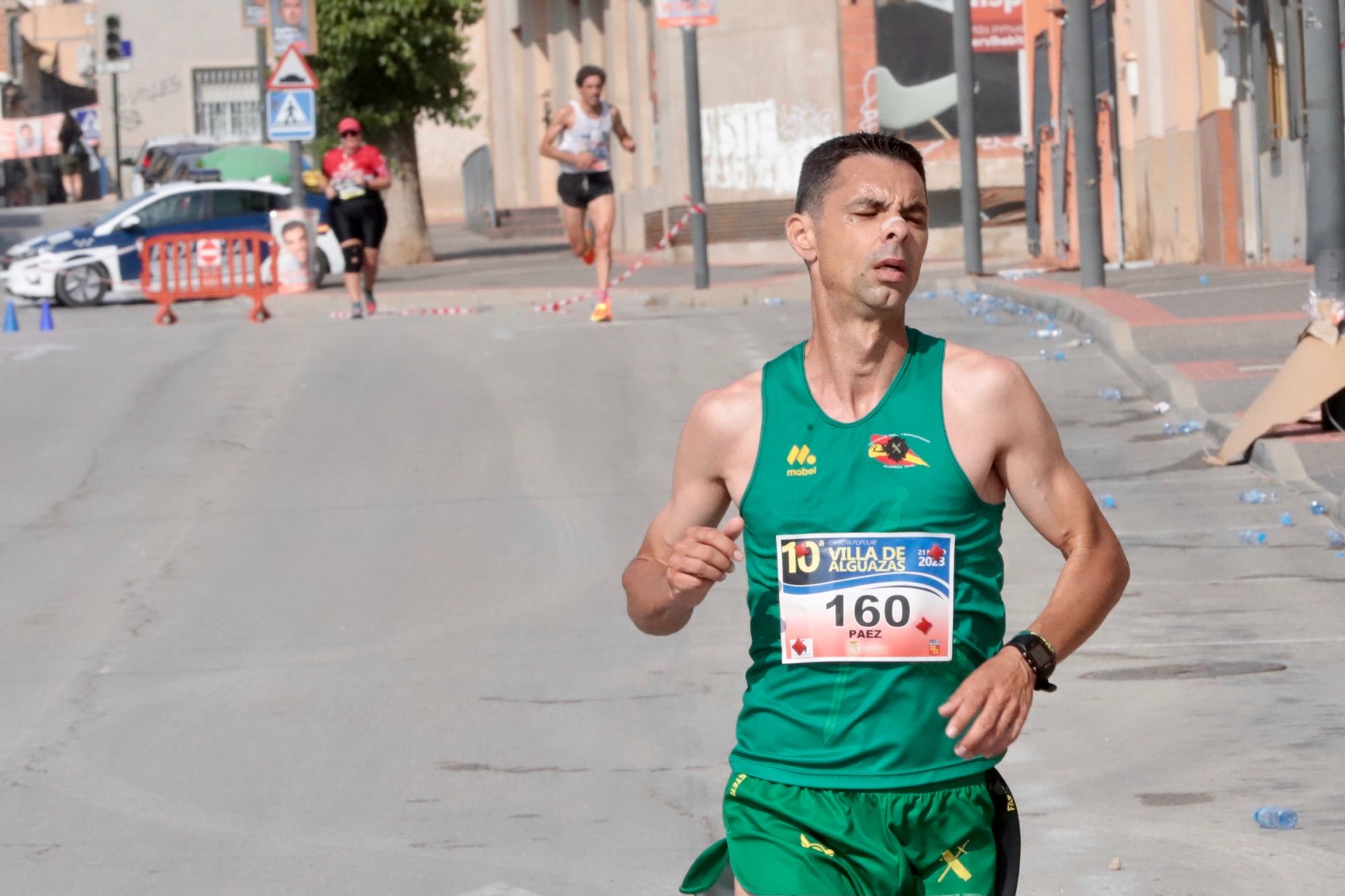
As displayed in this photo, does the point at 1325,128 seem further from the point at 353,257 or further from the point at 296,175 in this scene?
the point at 296,175

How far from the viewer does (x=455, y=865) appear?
570 centimetres

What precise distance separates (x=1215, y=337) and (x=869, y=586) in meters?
11.2

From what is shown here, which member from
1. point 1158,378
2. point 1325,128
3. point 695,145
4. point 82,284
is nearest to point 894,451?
point 1325,128

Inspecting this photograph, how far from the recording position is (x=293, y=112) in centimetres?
2462

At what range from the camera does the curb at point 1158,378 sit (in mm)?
10203

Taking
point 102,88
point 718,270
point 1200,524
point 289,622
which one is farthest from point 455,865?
point 102,88

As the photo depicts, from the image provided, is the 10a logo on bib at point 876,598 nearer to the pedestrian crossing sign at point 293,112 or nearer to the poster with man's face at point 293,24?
the pedestrian crossing sign at point 293,112

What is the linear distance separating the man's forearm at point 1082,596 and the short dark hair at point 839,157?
0.67 metres

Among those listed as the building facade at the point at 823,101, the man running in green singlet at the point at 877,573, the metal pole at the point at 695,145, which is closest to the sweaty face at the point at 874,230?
the man running in green singlet at the point at 877,573

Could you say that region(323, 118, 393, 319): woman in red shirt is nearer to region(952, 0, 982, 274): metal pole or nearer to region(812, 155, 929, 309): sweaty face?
region(952, 0, 982, 274): metal pole

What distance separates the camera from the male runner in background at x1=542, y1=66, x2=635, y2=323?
675 inches

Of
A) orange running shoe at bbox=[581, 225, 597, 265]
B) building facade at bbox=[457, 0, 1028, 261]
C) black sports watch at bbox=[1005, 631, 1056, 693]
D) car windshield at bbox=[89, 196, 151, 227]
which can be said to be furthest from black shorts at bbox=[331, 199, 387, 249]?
black sports watch at bbox=[1005, 631, 1056, 693]

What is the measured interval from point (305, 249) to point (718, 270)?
228 inches

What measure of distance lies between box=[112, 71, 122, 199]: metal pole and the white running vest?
4088cm
